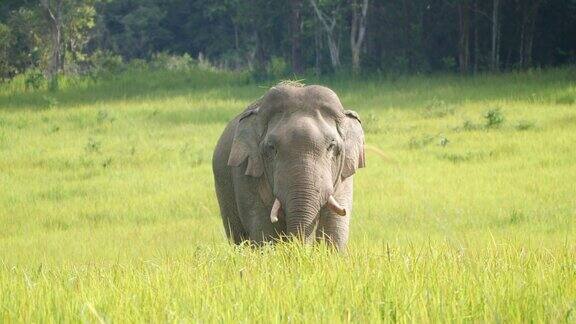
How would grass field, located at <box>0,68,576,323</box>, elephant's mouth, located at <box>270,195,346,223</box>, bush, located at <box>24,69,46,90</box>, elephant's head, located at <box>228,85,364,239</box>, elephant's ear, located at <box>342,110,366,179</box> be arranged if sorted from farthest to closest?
bush, located at <box>24,69,46,90</box>, elephant's ear, located at <box>342,110,366,179</box>, elephant's mouth, located at <box>270,195,346,223</box>, elephant's head, located at <box>228,85,364,239</box>, grass field, located at <box>0,68,576,323</box>

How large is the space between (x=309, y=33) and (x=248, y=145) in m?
38.5

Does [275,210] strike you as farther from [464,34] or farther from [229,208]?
[464,34]

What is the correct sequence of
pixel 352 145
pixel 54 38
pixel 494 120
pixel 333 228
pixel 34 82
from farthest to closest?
pixel 54 38
pixel 34 82
pixel 494 120
pixel 352 145
pixel 333 228

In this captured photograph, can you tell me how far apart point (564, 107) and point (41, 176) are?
10.7 metres

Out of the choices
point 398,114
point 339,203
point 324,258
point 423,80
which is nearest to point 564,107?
point 398,114

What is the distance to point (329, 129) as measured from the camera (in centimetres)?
820

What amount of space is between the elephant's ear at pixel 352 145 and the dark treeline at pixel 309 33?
26.9m

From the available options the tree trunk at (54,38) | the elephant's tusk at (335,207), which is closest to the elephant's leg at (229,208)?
the elephant's tusk at (335,207)

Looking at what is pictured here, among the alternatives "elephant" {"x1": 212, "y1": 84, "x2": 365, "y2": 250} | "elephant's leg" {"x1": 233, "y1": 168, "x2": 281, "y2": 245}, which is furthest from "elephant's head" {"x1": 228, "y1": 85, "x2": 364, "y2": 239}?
"elephant's leg" {"x1": 233, "y1": 168, "x2": 281, "y2": 245}

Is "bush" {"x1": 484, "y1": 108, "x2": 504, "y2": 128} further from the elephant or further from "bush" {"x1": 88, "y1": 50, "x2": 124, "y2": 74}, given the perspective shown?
"bush" {"x1": 88, "y1": 50, "x2": 124, "y2": 74}

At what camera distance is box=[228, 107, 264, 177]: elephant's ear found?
8.48 meters

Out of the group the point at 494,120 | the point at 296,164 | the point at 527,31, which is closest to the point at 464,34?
the point at 527,31

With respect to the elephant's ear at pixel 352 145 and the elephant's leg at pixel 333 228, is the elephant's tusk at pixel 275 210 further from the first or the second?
the elephant's ear at pixel 352 145

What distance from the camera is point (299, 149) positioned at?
7918 millimetres
